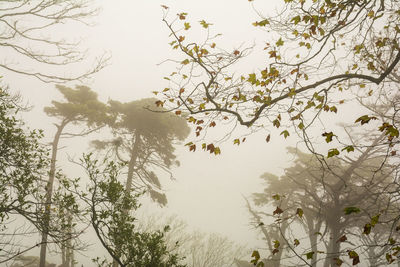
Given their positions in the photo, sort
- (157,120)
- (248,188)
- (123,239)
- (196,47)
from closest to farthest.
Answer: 1. (196,47)
2. (123,239)
3. (157,120)
4. (248,188)

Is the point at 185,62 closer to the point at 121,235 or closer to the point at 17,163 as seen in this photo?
the point at 121,235

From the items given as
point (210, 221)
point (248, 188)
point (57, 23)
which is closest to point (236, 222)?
point (210, 221)

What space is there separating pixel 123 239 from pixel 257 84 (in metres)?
4.34

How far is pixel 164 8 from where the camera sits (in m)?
5.14

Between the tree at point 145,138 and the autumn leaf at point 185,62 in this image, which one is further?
the tree at point 145,138

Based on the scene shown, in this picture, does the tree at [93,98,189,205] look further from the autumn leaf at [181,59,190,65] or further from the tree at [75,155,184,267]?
the autumn leaf at [181,59,190,65]

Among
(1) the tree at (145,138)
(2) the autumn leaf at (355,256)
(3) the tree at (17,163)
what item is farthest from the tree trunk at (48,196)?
(2) the autumn leaf at (355,256)

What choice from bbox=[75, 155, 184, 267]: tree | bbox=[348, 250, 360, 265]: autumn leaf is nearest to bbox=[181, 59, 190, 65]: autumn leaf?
bbox=[75, 155, 184, 267]: tree

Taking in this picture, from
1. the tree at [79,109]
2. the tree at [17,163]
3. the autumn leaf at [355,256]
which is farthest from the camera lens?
the tree at [79,109]

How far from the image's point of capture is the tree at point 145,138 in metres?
15.3

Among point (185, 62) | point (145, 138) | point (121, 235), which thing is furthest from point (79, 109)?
point (185, 62)

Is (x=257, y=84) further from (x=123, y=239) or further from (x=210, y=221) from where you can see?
(x=210, y=221)

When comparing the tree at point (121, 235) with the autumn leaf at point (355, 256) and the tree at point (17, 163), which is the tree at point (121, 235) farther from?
the autumn leaf at point (355, 256)

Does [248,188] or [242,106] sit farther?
[248,188]
